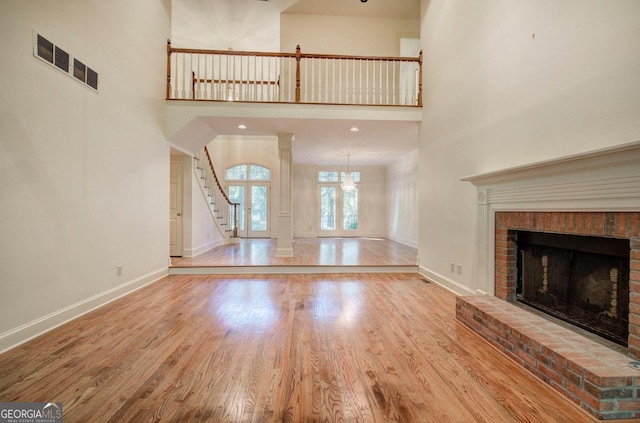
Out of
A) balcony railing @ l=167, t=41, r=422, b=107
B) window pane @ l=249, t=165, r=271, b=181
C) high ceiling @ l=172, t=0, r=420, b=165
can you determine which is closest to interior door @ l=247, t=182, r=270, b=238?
window pane @ l=249, t=165, r=271, b=181

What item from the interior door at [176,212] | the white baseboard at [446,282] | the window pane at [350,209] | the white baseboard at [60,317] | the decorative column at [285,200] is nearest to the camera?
the white baseboard at [60,317]

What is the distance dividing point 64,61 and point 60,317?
2416 mm

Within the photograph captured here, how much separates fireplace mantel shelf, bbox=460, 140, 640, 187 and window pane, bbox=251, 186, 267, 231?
26.6ft

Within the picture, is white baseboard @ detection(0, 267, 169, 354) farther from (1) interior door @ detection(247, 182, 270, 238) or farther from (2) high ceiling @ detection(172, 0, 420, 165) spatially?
(1) interior door @ detection(247, 182, 270, 238)

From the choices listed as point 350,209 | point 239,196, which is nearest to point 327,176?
point 350,209

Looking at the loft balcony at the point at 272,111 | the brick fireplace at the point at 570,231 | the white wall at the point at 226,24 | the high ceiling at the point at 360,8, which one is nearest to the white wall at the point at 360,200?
the white wall at the point at 226,24

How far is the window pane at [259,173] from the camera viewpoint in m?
10.1

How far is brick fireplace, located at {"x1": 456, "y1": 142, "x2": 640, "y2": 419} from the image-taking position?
1522 mm

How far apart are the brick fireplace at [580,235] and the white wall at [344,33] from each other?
5.22m

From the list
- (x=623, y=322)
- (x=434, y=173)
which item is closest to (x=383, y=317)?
(x=623, y=322)

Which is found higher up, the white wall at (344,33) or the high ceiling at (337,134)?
the white wall at (344,33)

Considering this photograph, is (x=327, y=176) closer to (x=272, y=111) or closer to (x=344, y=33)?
(x=344, y=33)

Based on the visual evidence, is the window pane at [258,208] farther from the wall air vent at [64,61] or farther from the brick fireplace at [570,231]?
the brick fireplace at [570,231]

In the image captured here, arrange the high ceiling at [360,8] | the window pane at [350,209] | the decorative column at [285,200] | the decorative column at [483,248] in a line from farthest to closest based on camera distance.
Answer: the window pane at [350,209] < the high ceiling at [360,8] < the decorative column at [285,200] < the decorative column at [483,248]
